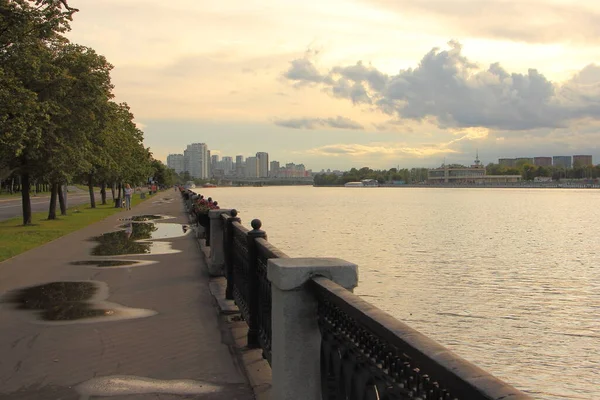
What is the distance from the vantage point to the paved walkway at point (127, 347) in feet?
19.3

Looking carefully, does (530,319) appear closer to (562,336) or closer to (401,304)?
(562,336)

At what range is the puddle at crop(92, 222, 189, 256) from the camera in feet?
58.1

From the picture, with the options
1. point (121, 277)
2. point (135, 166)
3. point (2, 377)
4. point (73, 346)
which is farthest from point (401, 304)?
point (135, 166)

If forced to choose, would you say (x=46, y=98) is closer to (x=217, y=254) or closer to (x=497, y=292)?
(x=217, y=254)

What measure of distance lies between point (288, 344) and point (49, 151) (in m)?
23.7

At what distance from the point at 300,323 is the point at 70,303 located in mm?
7089

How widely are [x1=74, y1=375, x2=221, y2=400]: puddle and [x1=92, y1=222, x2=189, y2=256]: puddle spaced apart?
37.2 ft

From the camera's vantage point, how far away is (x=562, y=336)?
14.5 meters

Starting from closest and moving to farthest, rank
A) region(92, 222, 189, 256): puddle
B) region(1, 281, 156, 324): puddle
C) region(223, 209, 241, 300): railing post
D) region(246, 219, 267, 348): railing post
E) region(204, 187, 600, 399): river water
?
region(246, 219, 267, 348): railing post → region(1, 281, 156, 324): puddle → region(223, 209, 241, 300): railing post → region(204, 187, 600, 399): river water → region(92, 222, 189, 256): puddle

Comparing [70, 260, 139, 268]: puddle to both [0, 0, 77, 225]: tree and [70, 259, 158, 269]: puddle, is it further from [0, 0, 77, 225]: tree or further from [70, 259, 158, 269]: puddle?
[0, 0, 77, 225]: tree

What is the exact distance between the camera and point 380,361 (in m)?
2.97

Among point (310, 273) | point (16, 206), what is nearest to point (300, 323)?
point (310, 273)

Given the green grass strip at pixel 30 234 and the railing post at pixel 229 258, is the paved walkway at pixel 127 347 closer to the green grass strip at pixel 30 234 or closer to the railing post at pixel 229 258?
the railing post at pixel 229 258

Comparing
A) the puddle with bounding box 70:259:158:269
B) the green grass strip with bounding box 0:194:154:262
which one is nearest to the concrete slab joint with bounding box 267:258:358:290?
the puddle with bounding box 70:259:158:269
